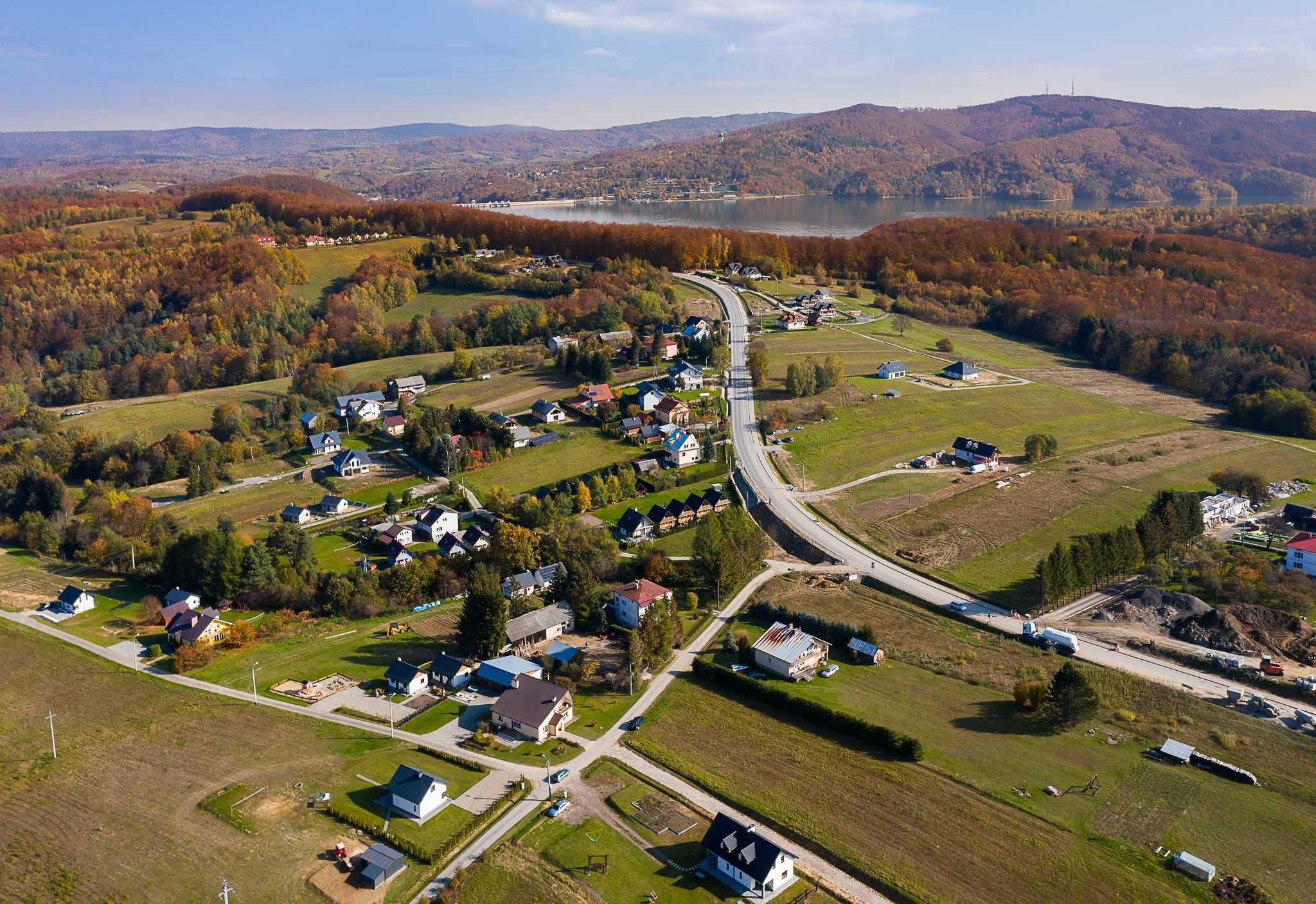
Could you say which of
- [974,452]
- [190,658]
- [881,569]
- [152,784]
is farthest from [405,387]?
[152,784]

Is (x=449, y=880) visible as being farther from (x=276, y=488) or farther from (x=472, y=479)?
(x=276, y=488)

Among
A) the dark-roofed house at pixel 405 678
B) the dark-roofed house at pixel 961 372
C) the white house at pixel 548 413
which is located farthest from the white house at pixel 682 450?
the dark-roofed house at pixel 961 372

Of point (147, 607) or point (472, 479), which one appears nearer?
point (147, 607)

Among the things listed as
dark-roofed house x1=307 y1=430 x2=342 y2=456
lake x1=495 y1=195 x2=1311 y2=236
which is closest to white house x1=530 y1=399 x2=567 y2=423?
dark-roofed house x1=307 y1=430 x2=342 y2=456

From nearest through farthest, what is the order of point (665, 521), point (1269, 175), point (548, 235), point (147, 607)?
point (147, 607)
point (665, 521)
point (548, 235)
point (1269, 175)

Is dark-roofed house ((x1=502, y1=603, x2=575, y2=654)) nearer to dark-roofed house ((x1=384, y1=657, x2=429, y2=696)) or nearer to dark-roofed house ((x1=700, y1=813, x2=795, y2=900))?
dark-roofed house ((x1=384, y1=657, x2=429, y2=696))

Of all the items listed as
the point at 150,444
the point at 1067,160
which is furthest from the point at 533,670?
the point at 1067,160
